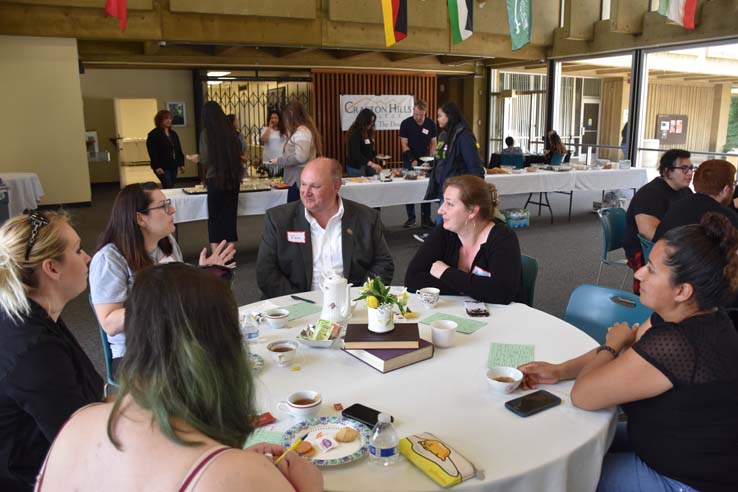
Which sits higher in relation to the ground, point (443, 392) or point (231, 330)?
point (231, 330)

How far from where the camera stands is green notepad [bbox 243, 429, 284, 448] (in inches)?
52.4

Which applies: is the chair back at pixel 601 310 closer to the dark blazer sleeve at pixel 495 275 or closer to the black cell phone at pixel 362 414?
the dark blazer sleeve at pixel 495 275

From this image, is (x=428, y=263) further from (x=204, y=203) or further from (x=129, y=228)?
(x=204, y=203)

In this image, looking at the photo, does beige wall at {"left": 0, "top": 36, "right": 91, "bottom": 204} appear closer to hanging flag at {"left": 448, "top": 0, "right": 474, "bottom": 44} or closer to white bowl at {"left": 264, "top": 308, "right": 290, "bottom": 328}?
hanging flag at {"left": 448, "top": 0, "right": 474, "bottom": 44}

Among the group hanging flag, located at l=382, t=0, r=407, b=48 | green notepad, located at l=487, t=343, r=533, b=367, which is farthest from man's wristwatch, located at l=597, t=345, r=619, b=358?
hanging flag, located at l=382, t=0, r=407, b=48

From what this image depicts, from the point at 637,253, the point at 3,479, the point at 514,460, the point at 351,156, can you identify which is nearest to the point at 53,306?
the point at 3,479

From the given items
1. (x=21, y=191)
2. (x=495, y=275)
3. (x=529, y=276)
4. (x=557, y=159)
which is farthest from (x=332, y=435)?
(x=557, y=159)

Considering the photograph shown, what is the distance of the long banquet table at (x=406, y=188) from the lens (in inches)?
211

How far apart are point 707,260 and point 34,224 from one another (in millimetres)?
1739

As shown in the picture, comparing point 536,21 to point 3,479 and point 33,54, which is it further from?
point 3,479

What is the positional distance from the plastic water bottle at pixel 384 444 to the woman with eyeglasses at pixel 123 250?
44.4 inches

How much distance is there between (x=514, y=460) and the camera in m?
1.25

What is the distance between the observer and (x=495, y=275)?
2.38m

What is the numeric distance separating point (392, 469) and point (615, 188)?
7444 millimetres
